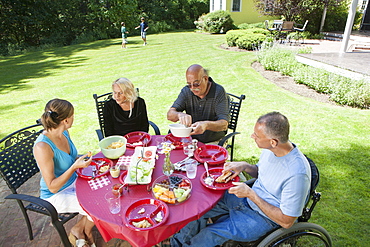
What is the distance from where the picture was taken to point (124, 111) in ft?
11.3

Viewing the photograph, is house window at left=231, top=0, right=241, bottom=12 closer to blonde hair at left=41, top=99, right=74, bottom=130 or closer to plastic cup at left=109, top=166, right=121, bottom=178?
blonde hair at left=41, top=99, right=74, bottom=130

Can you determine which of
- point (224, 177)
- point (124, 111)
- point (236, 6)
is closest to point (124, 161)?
point (224, 177)

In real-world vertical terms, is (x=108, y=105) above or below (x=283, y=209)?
above

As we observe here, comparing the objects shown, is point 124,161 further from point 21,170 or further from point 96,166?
point 21,170

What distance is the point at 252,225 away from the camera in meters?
1.98

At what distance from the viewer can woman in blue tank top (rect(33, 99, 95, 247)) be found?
85.0 inches

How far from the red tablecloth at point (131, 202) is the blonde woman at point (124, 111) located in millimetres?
1334

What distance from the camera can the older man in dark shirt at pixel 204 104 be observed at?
10.0 ft

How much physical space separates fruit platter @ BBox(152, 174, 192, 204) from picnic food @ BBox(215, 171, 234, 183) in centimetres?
29

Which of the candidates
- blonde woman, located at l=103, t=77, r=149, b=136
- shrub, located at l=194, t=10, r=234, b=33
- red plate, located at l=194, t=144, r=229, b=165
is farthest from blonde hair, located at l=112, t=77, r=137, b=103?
shrub, located at l=194, t=10, r=234, b=33

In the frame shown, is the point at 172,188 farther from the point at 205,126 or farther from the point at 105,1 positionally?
the point at 105,1

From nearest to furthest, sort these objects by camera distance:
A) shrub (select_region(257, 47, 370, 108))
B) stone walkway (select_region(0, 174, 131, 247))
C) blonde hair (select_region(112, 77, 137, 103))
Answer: stone walkway (select_region(0, 174, 131, 247)), blonde hair (select_region(112, 77, 137, 103)), shrub (select_region(257, 47, 370, 108))

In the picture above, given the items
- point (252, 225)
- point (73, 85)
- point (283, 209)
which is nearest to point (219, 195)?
point (252, 225)

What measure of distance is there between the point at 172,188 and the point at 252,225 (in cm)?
77
